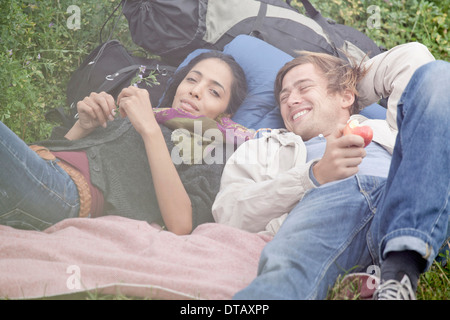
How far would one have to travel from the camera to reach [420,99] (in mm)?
1379

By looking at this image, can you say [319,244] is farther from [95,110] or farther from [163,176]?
[95,110]

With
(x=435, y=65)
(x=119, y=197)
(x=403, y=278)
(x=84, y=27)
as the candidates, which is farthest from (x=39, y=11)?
(x=403, y=278)

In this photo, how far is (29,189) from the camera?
1688 mm

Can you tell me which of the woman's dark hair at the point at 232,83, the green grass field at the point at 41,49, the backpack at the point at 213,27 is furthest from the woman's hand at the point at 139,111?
the backpack at the point at 213,27

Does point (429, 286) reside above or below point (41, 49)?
below

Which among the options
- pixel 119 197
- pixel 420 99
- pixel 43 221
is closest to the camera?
pixel 420 99

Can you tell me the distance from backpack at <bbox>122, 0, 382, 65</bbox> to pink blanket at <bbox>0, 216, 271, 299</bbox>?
1.18m

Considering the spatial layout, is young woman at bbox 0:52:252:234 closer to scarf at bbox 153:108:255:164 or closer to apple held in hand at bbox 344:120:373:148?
scarf at bbox 153:108:255:164

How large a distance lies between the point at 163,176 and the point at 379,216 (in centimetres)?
77

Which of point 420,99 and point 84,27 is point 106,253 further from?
point 84,27

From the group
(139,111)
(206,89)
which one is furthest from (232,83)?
(139,111)

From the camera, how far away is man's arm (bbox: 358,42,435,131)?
201 centimetres

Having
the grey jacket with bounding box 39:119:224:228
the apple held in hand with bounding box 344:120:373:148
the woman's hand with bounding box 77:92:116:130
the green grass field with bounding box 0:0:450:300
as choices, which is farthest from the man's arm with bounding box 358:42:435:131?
the green grass field with bounding box 0:0:450:300
